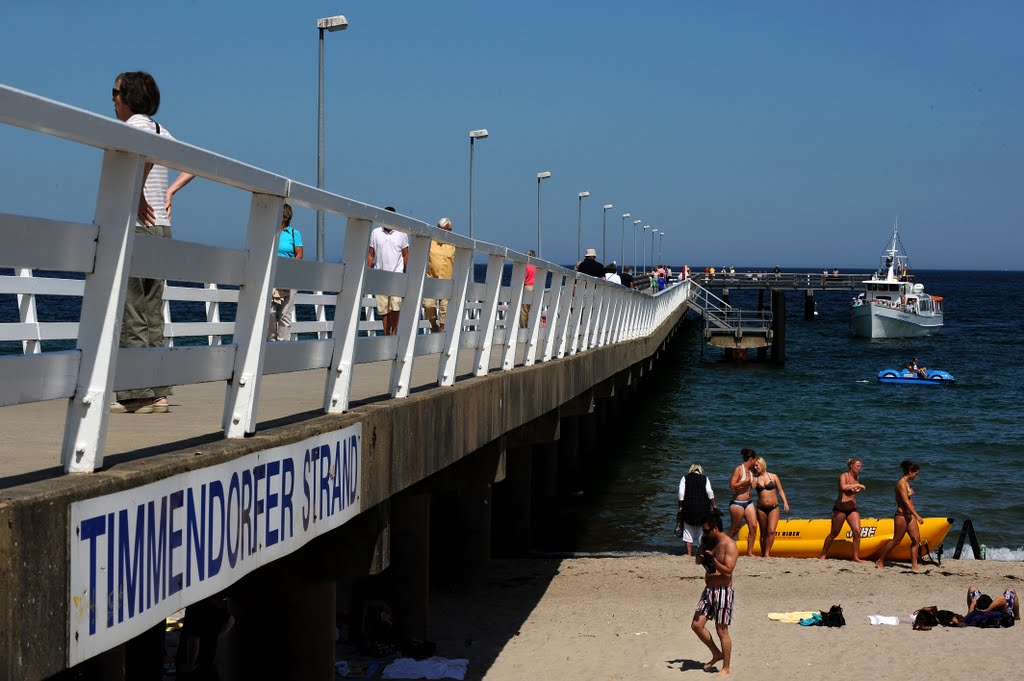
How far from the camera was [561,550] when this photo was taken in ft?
67.9

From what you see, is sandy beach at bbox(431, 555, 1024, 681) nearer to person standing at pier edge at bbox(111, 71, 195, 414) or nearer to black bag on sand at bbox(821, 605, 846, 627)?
black bag on sand at bbox(821, 605, 846, 627)

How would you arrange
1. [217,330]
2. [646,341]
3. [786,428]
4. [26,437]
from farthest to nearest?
[786,428]
[646,341]
[217,330]
[26,437]

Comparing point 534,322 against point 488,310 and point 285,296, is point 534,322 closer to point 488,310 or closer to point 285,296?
point 285,296

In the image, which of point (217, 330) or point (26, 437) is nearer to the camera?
point (26, 437)

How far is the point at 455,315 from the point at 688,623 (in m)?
7.87

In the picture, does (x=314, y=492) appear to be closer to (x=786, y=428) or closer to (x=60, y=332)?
(x=60, y=332)

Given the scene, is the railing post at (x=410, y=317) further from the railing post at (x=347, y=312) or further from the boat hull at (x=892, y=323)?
the boat hull at (x=892, y=323)

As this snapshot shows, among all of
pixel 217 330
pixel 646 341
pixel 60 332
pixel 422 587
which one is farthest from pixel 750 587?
pixel 646 341

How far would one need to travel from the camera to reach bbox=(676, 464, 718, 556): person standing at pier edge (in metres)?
17.8

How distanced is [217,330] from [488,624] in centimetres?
469

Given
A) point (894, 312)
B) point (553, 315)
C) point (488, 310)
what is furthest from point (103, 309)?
point (894, 312)

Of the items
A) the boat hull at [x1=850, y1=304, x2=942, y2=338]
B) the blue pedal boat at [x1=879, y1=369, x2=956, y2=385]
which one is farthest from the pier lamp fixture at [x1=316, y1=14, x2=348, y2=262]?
the boat hull at [x1=850, y1=304, x2=942, y2=338]

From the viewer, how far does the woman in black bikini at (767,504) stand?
18.7 meters

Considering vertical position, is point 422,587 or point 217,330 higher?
point 217,330
